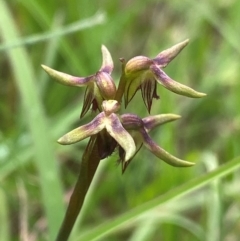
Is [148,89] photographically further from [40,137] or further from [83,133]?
[40,137]

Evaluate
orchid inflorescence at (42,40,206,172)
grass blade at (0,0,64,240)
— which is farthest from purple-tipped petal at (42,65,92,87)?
grass blade at (0,0,64,240)

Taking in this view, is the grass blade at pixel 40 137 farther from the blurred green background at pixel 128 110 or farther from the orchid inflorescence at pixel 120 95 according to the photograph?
the orchid inflorescence at pixel 120 95

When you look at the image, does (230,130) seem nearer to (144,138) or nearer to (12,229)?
(12,229)

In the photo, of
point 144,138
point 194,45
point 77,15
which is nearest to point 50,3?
point 77,15

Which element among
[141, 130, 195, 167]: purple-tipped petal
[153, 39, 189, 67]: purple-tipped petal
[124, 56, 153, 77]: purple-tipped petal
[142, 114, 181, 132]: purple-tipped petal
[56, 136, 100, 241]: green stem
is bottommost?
[141, 130, 195, 167]: purple-tipped petal

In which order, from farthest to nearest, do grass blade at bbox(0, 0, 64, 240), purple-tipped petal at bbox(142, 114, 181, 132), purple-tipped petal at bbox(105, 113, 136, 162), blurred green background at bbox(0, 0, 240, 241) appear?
blurred green background at bbox(0, 0, 240, 241)
grass blade at bbox(0, 0, 64, 240)
purple-tipped petal at bbox(142, 114, 181, 132)
purple-tipped petal at bbox(105, 113, 136, 162)

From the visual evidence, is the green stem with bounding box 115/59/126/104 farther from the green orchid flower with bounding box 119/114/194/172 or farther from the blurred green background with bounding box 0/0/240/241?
the blurred green background with bounding box 0/0/240/241

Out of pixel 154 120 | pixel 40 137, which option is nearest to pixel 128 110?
pixel 40 137
